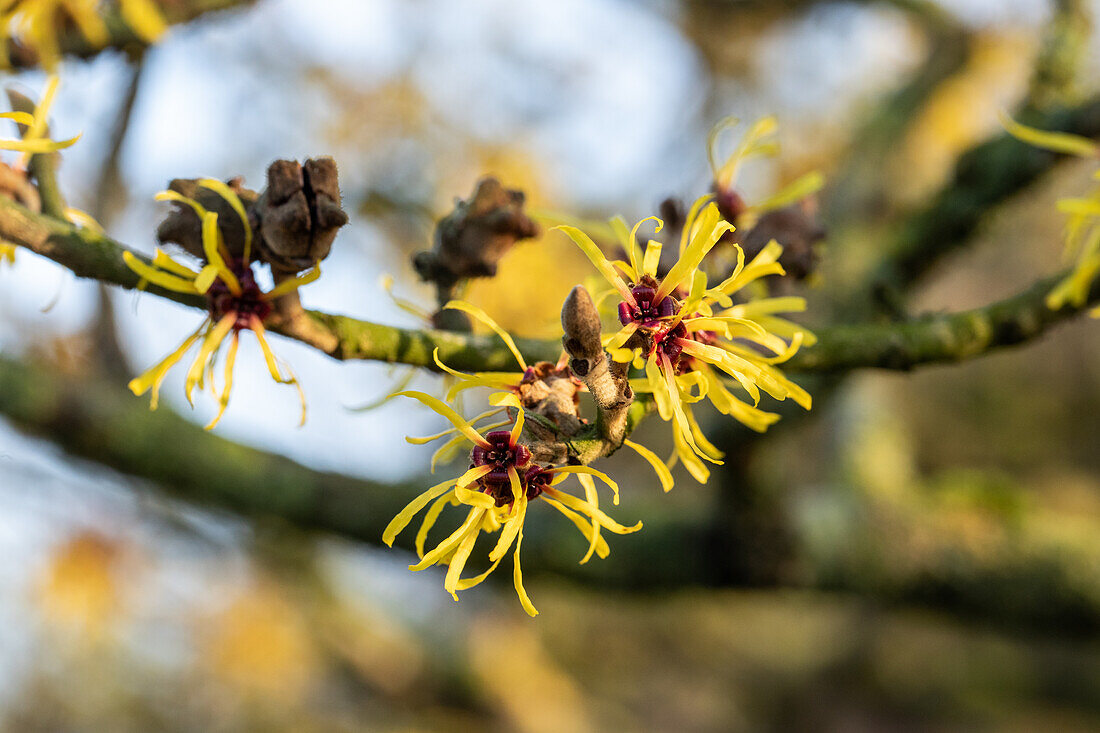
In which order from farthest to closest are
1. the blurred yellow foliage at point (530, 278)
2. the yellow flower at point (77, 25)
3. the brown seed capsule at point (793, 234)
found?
1. the blurred yellow foliage at point (530, 278)
2. the yellow flower at point (77, 25)
3. the brown seed capsule at point (793, 234)

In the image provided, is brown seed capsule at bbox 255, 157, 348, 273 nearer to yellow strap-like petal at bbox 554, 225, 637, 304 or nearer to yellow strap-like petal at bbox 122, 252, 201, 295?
yellow strap-like petal at bbox 122, 252, 201, 295

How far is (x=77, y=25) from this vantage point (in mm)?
1568

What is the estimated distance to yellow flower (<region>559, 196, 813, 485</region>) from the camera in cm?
60

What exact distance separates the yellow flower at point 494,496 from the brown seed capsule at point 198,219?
0.22 metres

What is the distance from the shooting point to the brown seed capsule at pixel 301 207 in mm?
633

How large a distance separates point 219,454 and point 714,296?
4.81 feet

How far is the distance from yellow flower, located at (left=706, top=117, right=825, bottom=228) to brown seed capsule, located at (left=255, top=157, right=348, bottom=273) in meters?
0.43

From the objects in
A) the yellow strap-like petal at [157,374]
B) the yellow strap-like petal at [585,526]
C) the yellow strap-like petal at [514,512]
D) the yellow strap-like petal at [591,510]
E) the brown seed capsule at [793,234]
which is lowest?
the yellow strap-like petal at [157,374]

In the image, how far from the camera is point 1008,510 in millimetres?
2141

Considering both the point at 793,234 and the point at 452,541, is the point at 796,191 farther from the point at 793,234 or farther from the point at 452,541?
the point at 452,541

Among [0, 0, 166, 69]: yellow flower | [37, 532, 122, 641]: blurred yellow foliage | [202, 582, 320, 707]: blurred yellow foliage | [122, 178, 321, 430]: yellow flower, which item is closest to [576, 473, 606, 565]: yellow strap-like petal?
[122, 178, 321, 430]: yellow flower

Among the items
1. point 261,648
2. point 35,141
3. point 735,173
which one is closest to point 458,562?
point 35,141

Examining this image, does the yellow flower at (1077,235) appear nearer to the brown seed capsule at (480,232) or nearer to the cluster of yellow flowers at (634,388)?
the cluster of yellow flowers at (634,388)

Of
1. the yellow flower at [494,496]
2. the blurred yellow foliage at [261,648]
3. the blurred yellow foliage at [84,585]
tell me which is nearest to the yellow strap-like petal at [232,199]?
the yellow flower at [494,496]
